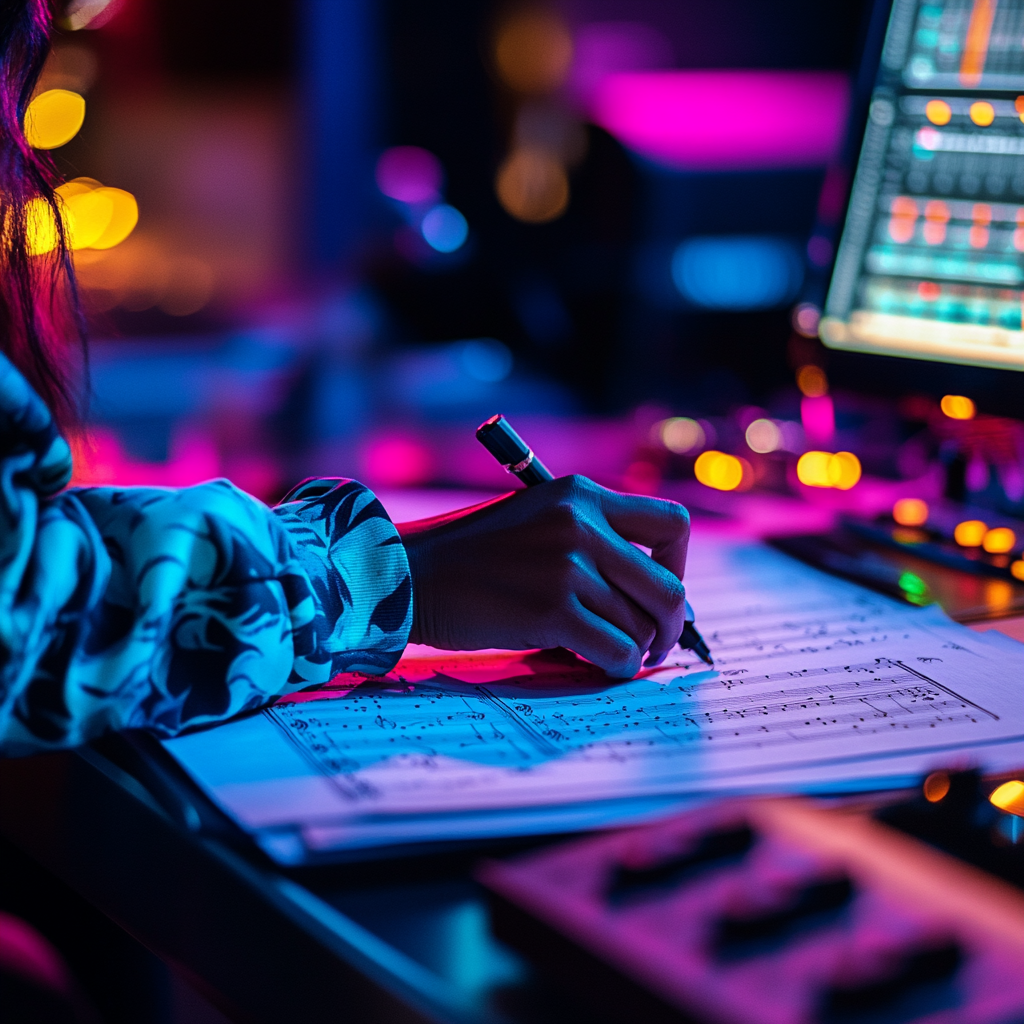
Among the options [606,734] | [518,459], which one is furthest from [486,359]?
[606,734]

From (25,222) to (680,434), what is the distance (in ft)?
1.97

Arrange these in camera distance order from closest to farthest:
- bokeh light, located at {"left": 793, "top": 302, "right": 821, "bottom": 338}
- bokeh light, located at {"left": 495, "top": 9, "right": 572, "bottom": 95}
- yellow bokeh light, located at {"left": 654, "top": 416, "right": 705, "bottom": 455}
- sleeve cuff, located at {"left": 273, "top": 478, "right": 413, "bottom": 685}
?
1. sleeve cuff, located at {"left": 273, "top": 478, "right": 413, "bottom": 685}
2. bokeh light, located at {"left": 793, "top": 302, "right": 821, "bottom": 338}
3. yellow bokeh light, located at {"left": 654, "top": 416, "right": 705, "bottom": 455}
4. bokeh light, located at {"left": 495, "top": 9, "right": 572, "bottom": 95}

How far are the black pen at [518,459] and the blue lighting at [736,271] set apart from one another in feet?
7.64

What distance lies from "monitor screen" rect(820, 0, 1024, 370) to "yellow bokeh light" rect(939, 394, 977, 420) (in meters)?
0.03

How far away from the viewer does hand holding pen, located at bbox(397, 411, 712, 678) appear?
0.55 metres

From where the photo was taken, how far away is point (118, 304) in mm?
3145

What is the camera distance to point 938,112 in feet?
2.75

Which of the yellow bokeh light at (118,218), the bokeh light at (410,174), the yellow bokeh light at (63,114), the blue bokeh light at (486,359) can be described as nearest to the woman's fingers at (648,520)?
the yellow bokeh light at (63,114)

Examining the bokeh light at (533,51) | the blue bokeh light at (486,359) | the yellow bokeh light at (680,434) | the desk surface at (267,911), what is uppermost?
the bokeh light at (533,51)

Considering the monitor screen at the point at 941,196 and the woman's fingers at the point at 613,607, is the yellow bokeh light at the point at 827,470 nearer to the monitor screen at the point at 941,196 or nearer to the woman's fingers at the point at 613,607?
the monitor screen at the point at 941,196

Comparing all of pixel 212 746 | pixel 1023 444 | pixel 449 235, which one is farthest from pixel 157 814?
pixel 449 235

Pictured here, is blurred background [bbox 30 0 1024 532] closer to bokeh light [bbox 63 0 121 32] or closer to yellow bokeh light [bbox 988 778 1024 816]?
bokeh light [bbox 63 0 121 32]

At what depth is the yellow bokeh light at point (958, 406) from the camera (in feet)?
2.70

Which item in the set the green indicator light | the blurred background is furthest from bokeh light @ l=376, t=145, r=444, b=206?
the green indicator light
